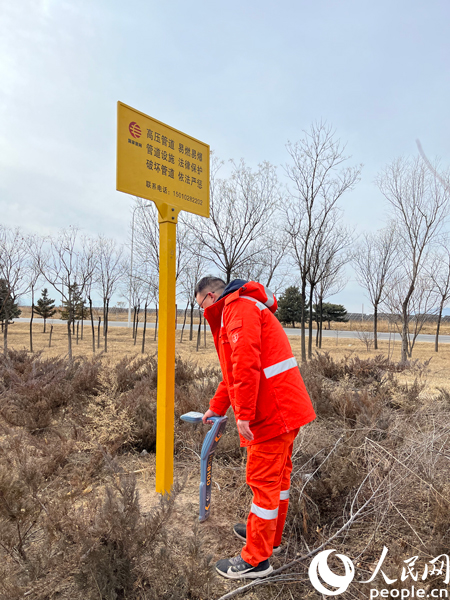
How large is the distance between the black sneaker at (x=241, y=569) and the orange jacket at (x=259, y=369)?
59 centimetres

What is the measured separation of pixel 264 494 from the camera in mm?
1872

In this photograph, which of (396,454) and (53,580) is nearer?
(53,580)

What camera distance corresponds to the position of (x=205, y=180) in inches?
124

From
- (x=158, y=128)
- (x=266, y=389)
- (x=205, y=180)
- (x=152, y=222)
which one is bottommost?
(x=266, y=389)

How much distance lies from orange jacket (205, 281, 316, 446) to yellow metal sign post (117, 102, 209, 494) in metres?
0.72

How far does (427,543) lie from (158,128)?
10.0 feet

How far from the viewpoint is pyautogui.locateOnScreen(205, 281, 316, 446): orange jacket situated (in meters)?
1.86

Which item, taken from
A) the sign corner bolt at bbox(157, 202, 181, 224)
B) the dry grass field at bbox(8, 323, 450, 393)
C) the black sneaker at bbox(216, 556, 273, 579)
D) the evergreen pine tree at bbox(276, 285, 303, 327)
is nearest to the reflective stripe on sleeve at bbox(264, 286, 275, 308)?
the sign corner bolt at bbox(157, 202, 181, 224)

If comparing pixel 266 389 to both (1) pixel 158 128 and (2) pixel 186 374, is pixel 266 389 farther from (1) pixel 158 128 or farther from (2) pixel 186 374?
(2) pixel 186 374

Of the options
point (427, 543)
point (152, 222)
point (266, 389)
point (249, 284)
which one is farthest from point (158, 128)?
point (152, 222)

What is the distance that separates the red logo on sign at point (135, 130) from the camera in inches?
101

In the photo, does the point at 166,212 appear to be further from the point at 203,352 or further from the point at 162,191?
the point at 203,352

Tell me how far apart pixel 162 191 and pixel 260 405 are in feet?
5.51

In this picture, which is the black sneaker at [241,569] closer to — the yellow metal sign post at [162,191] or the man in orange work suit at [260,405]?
the man in orange work suit at [260,405]
